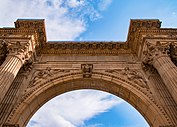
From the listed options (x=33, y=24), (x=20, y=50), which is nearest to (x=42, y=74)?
(x=20, y=50)

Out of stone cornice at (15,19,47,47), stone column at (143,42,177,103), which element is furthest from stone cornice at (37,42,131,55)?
stone column at (143,42,177,103)

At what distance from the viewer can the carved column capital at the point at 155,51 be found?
10.5 metres

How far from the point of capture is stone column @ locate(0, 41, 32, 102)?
8.59 meters

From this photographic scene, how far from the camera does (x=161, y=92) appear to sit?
9758mm

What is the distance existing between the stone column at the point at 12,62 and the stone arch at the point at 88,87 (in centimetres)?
116

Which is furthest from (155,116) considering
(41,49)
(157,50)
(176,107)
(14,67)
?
(41,49)

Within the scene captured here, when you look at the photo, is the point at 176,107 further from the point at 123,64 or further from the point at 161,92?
the point at 123,64

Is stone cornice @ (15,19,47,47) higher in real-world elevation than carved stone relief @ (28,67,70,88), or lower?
higher

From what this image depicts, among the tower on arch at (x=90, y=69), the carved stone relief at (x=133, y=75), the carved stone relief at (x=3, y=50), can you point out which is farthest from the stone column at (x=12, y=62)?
the carved stone relief at (x=133, y=75)

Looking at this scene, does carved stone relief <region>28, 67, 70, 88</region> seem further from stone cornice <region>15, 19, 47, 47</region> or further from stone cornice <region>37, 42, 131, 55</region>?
stone cornice <region>15, 19, 47, 47</region>

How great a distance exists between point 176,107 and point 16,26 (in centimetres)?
927

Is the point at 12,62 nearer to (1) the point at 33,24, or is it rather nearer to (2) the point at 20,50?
(2) the point at 20,50

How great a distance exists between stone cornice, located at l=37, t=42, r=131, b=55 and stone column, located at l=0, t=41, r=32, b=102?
1.93 metres

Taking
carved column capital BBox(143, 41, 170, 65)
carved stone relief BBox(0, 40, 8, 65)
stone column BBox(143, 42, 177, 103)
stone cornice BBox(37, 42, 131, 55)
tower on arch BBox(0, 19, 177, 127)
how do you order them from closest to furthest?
stone column BBox(143, 42, 177, 103) → tower on arch BBox(0, 19, 177, 127) → carved column capital BBox(143, 41, 170, 65) → carved stone relief BBox(0, 40, 8, 65) → stone cornice BBox(37, 42, 131, 55)
